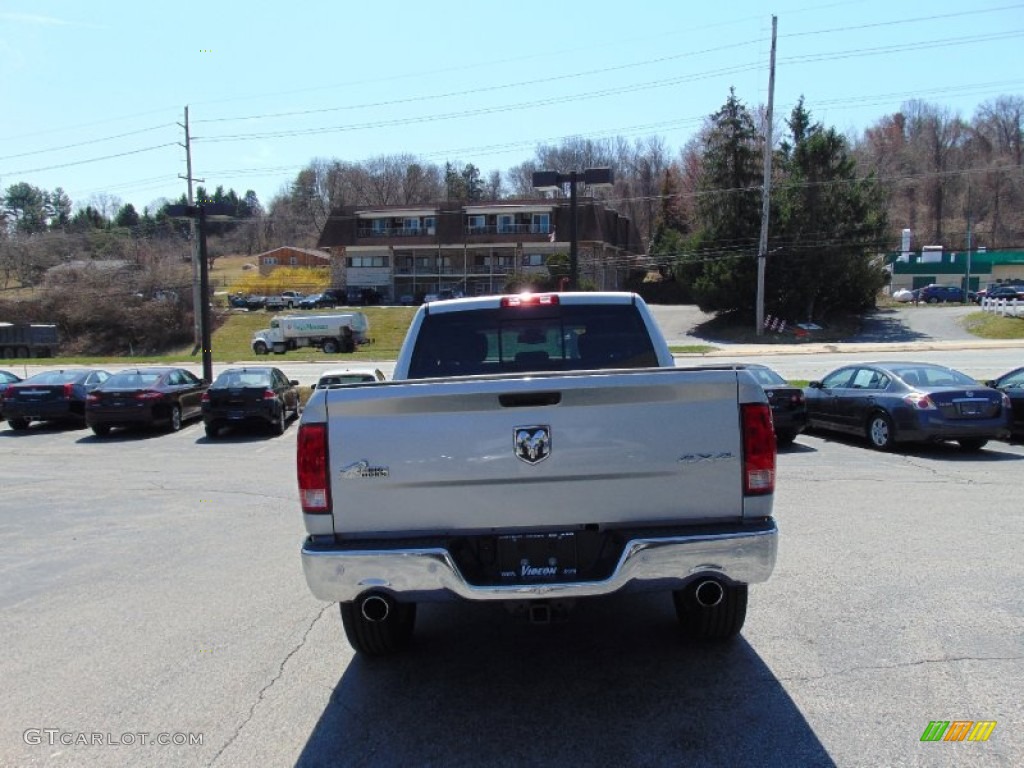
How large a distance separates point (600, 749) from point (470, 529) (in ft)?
3.71

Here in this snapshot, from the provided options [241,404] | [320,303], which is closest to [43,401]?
[241,404]

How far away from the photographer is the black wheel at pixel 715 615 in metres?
4.47

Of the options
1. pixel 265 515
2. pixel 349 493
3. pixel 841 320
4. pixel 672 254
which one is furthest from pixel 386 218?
pixel 349 493

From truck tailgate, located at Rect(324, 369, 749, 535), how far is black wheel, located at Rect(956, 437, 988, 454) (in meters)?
11.0

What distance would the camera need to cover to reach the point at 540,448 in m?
3.72

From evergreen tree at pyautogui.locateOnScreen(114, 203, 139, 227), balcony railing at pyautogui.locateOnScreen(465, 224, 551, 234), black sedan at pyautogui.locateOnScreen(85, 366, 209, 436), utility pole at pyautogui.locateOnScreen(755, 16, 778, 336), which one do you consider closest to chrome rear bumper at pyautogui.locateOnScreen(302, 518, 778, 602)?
black sedan at pyautogui.locateOnScreen(85, 366, 209, 436)

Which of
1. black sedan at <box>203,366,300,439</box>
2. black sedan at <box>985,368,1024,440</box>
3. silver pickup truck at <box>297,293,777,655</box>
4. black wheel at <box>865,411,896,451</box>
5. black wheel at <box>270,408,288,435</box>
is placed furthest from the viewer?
black wheel at <box>270,408,288,435</box>

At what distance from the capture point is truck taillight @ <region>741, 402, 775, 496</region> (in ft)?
12.4

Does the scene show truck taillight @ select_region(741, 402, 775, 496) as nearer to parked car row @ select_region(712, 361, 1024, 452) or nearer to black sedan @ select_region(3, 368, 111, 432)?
parked car row @ select_region(712, 361, 1024, 452)

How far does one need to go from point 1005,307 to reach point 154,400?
50674mm

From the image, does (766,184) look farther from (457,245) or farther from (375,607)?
(375,607)

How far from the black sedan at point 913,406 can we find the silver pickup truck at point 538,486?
10.1m

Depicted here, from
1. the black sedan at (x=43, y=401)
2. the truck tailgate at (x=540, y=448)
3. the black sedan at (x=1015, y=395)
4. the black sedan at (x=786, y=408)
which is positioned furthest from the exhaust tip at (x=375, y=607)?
the black sedan at (x=43, y=401)

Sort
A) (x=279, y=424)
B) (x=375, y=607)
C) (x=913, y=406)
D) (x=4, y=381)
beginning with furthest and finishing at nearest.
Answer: (x=4, y=381), (x=279, y=424), (x=913, y=406), (x=375, y=607)
